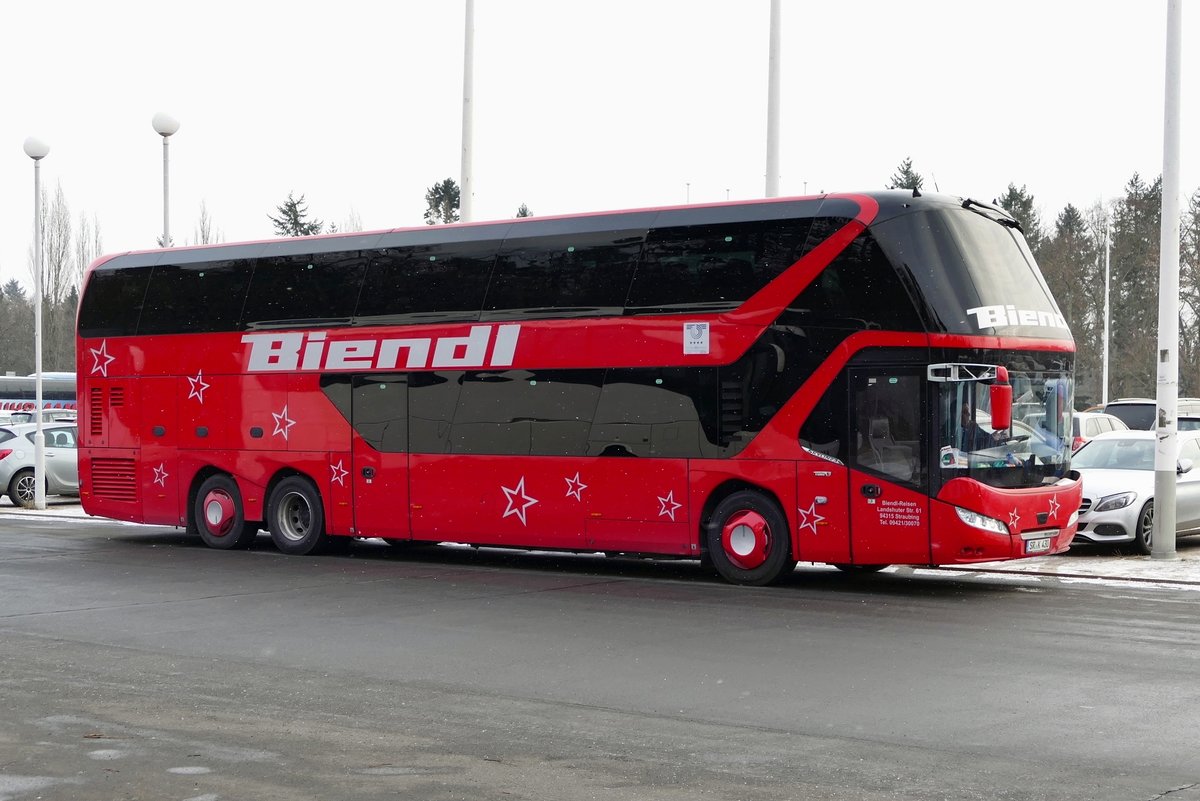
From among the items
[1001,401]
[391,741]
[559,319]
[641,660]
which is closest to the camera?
[391,741]

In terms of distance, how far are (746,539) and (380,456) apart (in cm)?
540

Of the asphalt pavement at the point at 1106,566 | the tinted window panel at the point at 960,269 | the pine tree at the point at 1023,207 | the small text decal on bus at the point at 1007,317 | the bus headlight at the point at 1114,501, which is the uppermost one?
the pine tree at the point at 1023,207

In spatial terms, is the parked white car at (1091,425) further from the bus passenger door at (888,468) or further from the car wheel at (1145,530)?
the bus passenger door at (888,468)

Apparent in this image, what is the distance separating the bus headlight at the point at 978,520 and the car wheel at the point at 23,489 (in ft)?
68.2

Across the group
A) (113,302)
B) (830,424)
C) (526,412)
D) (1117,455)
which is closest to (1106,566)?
(1117,455)

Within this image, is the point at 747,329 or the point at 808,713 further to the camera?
the point at 747,329

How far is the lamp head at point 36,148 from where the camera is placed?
2897 centimetres

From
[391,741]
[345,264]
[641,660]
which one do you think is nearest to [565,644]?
[641,660]

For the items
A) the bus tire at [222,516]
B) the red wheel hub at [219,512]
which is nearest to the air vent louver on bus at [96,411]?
the bus tire at [222,516]

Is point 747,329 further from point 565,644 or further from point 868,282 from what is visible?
point 565,644

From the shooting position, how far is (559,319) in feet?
55.5

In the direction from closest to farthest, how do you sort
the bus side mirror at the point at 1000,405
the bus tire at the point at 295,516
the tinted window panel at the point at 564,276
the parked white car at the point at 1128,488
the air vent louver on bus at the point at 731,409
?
the bus side mirror at the point at 1000,405 < the air vent louver on bus at the point at 731,409 < the tinted window panel at the point at 564,276 < the parked white car at the point at 1128,488 < the bus tire at the point at 295,516

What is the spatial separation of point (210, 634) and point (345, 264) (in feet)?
25.3

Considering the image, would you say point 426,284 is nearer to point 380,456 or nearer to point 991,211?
point 380,456
